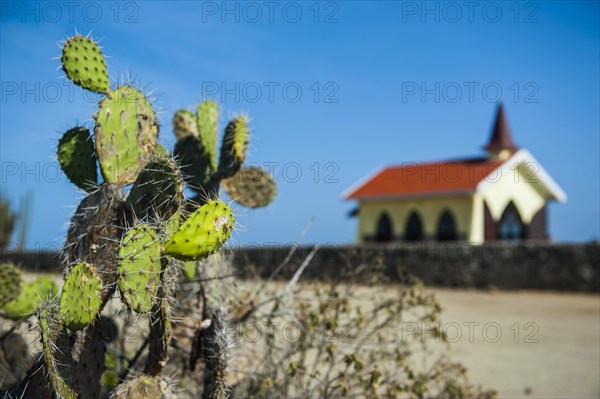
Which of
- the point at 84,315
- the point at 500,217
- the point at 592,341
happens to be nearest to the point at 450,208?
the point at 500,217

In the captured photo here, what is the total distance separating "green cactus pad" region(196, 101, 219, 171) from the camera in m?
4.20

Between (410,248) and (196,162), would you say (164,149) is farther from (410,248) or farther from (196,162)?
(410,248)

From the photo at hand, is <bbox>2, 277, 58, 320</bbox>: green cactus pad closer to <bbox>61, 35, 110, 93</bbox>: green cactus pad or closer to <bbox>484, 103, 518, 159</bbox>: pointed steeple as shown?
<bbox>61, 35, 110, 93</bbox>: green cactus pad

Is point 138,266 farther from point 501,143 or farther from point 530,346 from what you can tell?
point 501,143

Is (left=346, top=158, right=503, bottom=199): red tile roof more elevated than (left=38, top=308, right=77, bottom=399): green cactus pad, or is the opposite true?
(left=346, top=158, right=503, bottom=199): red tile roof

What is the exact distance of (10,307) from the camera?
15.8 ft

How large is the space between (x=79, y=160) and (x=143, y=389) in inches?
49.4

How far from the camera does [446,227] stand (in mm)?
29500

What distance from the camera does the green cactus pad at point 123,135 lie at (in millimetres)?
3397

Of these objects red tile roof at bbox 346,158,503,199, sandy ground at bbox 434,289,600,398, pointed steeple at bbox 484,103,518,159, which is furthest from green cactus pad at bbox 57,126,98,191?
pointed steeple at bbox 484,103,518,159

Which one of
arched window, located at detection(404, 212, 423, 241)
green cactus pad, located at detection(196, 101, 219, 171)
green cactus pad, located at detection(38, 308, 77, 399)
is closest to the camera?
green cactus pad, located at detection(38, 308, 77, 399)

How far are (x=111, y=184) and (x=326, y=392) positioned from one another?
6.83 feet

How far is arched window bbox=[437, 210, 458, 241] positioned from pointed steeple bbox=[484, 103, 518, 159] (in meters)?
4.92

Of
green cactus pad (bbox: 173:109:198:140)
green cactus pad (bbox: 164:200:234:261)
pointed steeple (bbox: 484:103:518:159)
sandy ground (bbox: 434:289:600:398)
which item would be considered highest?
pointed steeple (bbox: 484:103:518:159)
